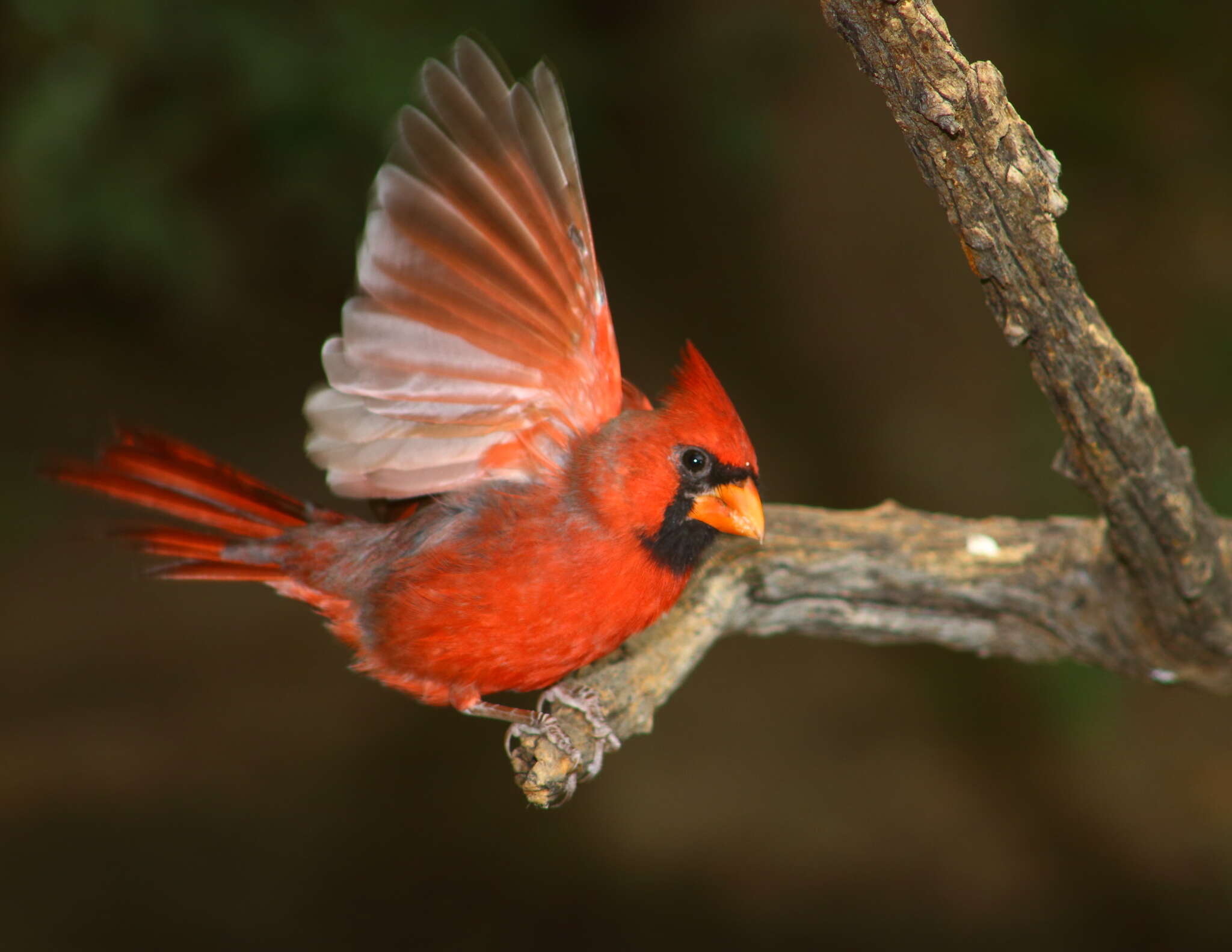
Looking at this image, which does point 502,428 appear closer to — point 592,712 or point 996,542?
point 592,712

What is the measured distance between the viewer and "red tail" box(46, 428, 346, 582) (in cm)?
229

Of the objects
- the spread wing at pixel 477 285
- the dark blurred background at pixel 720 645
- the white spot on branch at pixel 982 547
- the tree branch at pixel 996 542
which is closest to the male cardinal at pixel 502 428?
the spread wing at pixel 477 285

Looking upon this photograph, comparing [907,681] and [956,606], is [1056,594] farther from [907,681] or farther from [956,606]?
[907,681]

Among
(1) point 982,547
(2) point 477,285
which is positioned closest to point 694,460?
(2) point 477,285

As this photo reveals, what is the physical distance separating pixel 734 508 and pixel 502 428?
0.43 metres

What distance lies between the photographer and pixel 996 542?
8.89 ft

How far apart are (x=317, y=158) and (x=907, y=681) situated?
3100mm

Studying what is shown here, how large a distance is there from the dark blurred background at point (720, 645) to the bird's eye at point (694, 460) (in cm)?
166

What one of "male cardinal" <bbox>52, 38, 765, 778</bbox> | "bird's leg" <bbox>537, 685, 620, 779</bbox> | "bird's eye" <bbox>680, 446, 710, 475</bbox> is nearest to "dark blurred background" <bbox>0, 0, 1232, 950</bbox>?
"male cardinal" <bbox>52, 38, 765, 778</bbox>

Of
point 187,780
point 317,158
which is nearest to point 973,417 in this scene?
point 317,158

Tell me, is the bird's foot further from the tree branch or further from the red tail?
the red tail

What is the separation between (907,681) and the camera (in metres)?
4.83

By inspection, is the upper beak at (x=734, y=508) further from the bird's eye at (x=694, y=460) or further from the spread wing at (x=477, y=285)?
the spread wing at (x=477, y=285)

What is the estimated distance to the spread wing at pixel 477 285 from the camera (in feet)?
5.99
